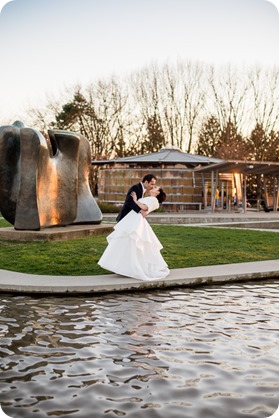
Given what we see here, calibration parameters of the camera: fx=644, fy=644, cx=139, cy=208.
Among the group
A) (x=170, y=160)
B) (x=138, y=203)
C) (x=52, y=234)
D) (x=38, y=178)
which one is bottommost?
(x=52, y=234)

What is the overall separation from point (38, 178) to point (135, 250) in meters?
6.17

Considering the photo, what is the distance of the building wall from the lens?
→ 3772 cm

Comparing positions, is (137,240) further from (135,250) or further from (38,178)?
(38,178)

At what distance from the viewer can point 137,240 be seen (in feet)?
35.4

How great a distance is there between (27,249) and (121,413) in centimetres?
1015

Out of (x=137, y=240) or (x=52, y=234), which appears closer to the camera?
(x=137, y=240)

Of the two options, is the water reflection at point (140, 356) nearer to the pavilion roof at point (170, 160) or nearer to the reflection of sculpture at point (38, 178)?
the reflection of sculpture at point (38, 178)

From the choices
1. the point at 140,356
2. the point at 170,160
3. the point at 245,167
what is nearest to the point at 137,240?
the point at 140,356

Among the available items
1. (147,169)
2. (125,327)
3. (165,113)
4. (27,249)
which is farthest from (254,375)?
(165,113)

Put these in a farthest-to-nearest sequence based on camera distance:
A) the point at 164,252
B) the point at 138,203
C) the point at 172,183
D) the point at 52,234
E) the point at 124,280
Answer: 1. the point at 172,183
2. the point at 52,234
3. the point at 164,252
4. the point at 124,280
5. the point at 138,203

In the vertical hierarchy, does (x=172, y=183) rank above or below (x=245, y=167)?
below

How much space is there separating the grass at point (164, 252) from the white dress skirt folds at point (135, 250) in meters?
1.19

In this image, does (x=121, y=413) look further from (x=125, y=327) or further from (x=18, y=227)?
(x=18, y=227)

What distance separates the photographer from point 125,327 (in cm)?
784
